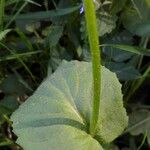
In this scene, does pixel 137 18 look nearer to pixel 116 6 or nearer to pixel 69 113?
pixel 116 6

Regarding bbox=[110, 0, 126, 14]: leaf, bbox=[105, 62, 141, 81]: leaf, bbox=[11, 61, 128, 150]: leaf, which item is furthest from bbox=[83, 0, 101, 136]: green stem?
bbox=[110, 0, 126, 14]: leaf

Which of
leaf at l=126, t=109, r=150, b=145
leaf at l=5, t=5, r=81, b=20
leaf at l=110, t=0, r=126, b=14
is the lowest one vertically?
leaf at l=126, t=109, r=150, b=145

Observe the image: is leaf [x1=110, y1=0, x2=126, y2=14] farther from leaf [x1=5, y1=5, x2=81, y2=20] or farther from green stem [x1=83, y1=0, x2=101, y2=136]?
green stem [x1=83, y1=0, x2=101, y2=136]

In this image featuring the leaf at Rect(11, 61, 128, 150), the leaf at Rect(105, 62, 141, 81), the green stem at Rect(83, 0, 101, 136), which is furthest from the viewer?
the leaf at Rect(105, 62, 141, 81)

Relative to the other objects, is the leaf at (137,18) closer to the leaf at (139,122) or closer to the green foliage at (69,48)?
the green foliage at (69,48)

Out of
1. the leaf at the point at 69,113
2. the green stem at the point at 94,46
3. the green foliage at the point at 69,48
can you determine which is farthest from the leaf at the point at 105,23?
the green stem at the point at 94,46

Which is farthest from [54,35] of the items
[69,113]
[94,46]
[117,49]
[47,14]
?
[94,46]
